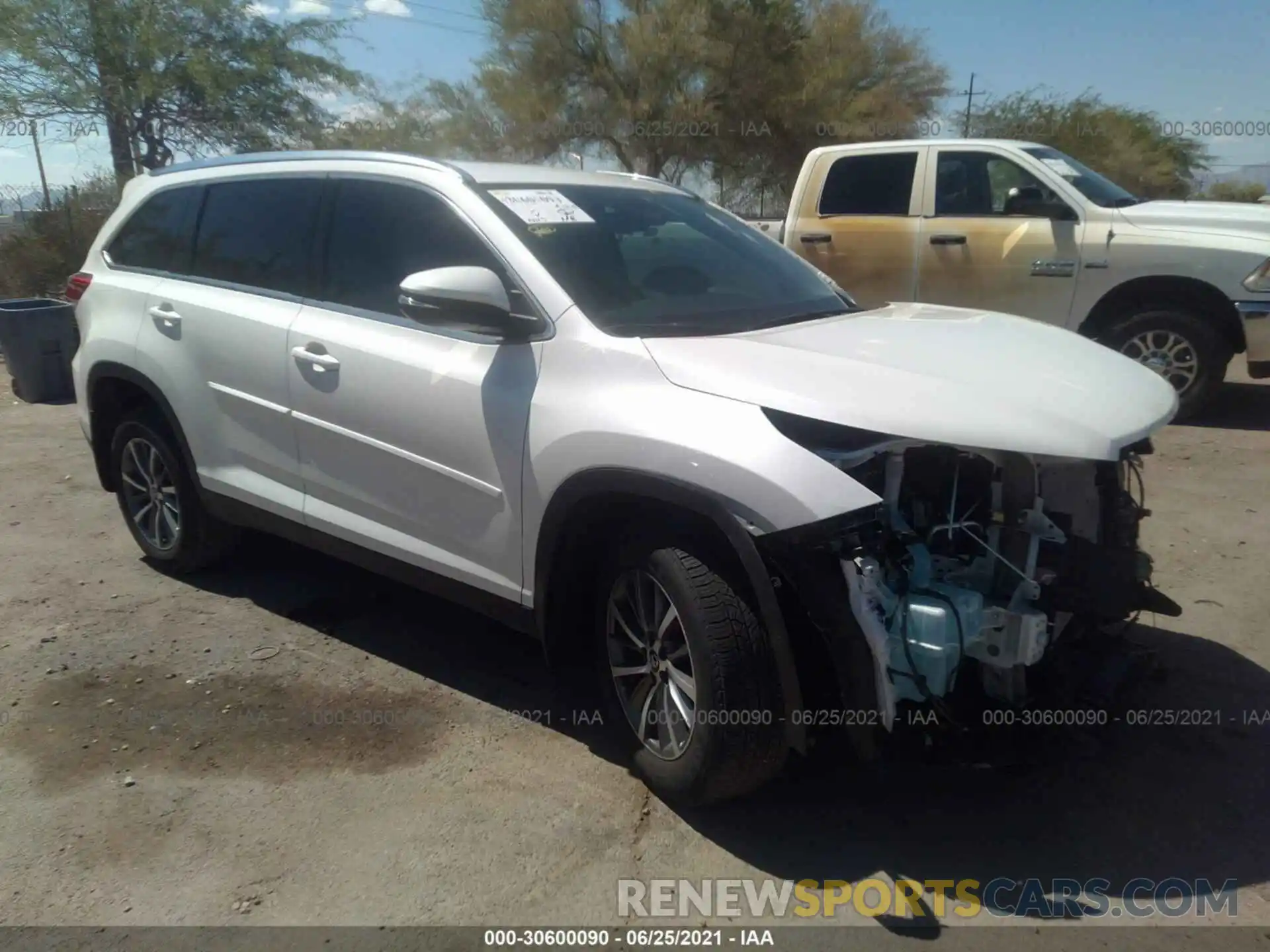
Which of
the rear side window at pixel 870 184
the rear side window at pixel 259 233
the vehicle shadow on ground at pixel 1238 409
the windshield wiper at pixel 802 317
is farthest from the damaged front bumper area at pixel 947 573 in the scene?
the rear side window at pixel 870 184

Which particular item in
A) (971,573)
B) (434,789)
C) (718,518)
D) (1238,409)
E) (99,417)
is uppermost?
(718,518)

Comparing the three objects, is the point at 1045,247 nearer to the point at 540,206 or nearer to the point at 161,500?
the point at 540,206

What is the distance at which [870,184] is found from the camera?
28.6ft

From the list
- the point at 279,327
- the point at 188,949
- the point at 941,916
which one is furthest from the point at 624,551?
the point at 279,327

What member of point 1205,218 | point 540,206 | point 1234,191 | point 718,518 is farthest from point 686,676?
point 1234,191

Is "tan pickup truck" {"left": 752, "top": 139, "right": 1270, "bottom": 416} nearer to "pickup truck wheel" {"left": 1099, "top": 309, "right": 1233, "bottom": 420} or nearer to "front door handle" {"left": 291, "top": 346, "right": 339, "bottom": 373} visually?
"pickup truck wheel" {"left": 1099, "top": 309, "right": 1233, "bottom": 420}

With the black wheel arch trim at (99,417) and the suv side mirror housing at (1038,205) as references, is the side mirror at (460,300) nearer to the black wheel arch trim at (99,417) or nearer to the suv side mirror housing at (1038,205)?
the black wheel arch trim at (99,417)

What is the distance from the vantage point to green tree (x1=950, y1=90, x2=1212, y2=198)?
2931 centimetres

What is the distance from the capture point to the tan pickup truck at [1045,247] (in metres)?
7.34

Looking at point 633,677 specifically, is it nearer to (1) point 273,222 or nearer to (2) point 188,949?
(2) point 188,949

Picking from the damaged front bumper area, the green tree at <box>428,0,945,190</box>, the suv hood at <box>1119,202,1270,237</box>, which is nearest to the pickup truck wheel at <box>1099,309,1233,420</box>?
the suv hood at <box>1119,202,1270,237</box>

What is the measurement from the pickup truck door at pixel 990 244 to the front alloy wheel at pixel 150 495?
5864mm

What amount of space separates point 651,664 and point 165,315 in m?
2.77

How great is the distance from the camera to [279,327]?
158 inches
